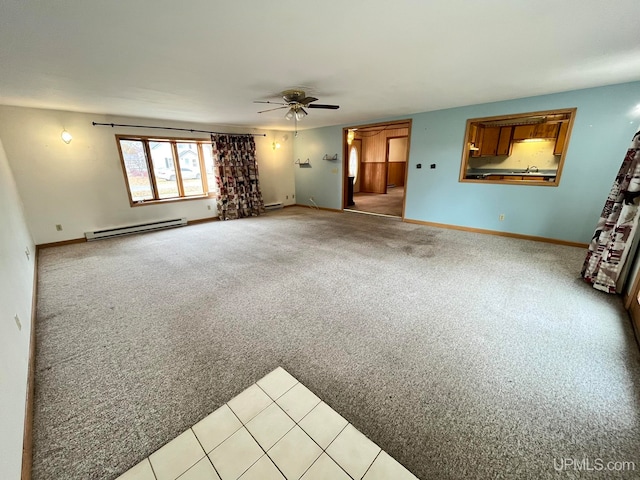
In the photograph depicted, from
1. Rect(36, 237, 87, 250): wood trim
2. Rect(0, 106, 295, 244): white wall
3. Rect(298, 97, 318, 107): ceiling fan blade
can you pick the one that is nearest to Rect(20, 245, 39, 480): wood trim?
Rect(36, 237, 87, 250): wood trim

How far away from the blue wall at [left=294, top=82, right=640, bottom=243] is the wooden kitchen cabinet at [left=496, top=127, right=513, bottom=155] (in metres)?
2.23

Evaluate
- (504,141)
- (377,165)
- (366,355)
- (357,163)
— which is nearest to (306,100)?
(366,355)

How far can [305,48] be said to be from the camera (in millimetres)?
2127

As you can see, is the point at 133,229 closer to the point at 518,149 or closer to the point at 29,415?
the point at 29,415

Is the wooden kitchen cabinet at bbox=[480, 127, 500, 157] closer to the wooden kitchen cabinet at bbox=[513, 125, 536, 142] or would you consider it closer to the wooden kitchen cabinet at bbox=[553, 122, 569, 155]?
the wooden kitchen cabinet at bbox=[513, 125, 536, 142]

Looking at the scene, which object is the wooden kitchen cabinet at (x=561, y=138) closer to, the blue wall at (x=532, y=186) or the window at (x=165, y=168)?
the blue wall at (x=532, y=186)

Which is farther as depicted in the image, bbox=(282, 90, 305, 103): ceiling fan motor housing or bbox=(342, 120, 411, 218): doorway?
bbox=(342, 120, 411, 218): doorway

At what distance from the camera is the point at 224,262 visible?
3.53 m

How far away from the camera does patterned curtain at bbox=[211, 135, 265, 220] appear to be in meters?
5.90

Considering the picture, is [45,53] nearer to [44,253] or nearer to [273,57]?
[273,57]

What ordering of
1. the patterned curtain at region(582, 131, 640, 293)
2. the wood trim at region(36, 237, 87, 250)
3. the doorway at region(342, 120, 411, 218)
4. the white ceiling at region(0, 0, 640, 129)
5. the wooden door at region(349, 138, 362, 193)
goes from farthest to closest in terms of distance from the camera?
the wooden door at region(349, 138, 362, 193) → the doorway at region(342, 120, 411, 218) → the wood trim at region(36, 237, 87, 250) → the patterned curtain at region(582, 131, 640, 293) → the white ceiling at region(0, 0, 640, 129)

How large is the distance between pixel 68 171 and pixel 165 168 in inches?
60.6

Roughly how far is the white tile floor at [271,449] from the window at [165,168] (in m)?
5.12

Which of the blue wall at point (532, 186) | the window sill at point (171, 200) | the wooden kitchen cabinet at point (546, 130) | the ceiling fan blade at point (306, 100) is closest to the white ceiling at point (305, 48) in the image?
the ceiling fan blade at point (306, 100)
